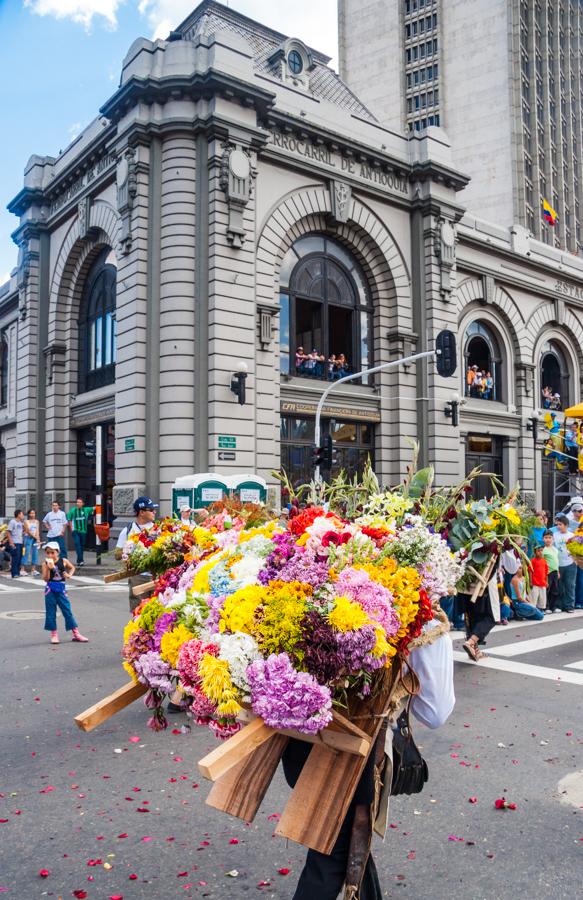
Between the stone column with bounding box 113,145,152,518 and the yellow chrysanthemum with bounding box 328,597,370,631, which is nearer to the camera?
the yellow chrysanthemum with bounding box 328,597,370,631

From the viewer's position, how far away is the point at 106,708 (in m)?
3.13

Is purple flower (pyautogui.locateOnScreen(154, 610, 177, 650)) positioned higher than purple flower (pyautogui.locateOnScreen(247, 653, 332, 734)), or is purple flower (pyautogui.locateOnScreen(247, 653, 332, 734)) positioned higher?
purple flower (pyautogui.locateOnScreen(154, 610, 177, 650))

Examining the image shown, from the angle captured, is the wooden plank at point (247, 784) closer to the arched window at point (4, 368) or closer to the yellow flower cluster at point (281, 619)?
the yellow flower cluster at point (281, 619)

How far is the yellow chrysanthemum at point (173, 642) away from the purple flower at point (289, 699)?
0.45m

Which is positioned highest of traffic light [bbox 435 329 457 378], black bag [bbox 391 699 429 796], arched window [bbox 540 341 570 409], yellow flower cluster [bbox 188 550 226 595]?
arched window [bbox 540 341 570 409]

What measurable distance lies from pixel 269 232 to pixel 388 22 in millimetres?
58303

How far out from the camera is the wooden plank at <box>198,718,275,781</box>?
7.73 feet

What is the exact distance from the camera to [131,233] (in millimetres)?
22594

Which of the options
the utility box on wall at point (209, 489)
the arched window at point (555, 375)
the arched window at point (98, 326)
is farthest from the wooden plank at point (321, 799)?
the arched window at point (555, 375)

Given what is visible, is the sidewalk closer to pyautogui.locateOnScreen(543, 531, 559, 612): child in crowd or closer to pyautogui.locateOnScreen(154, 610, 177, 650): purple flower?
pyautogui.locateOnScreen(543, 531, 559, 612): child in crowd

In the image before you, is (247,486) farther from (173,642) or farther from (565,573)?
(173,642)

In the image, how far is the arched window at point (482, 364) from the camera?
32062 millimetres

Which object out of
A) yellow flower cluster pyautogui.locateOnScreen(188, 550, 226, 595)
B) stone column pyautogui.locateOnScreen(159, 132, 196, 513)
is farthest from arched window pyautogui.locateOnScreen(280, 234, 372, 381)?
yellow flower cluster pyautogui.locateOnScreen(188, 550, 226, 595)

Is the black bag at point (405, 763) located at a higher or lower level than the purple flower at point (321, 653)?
lower
